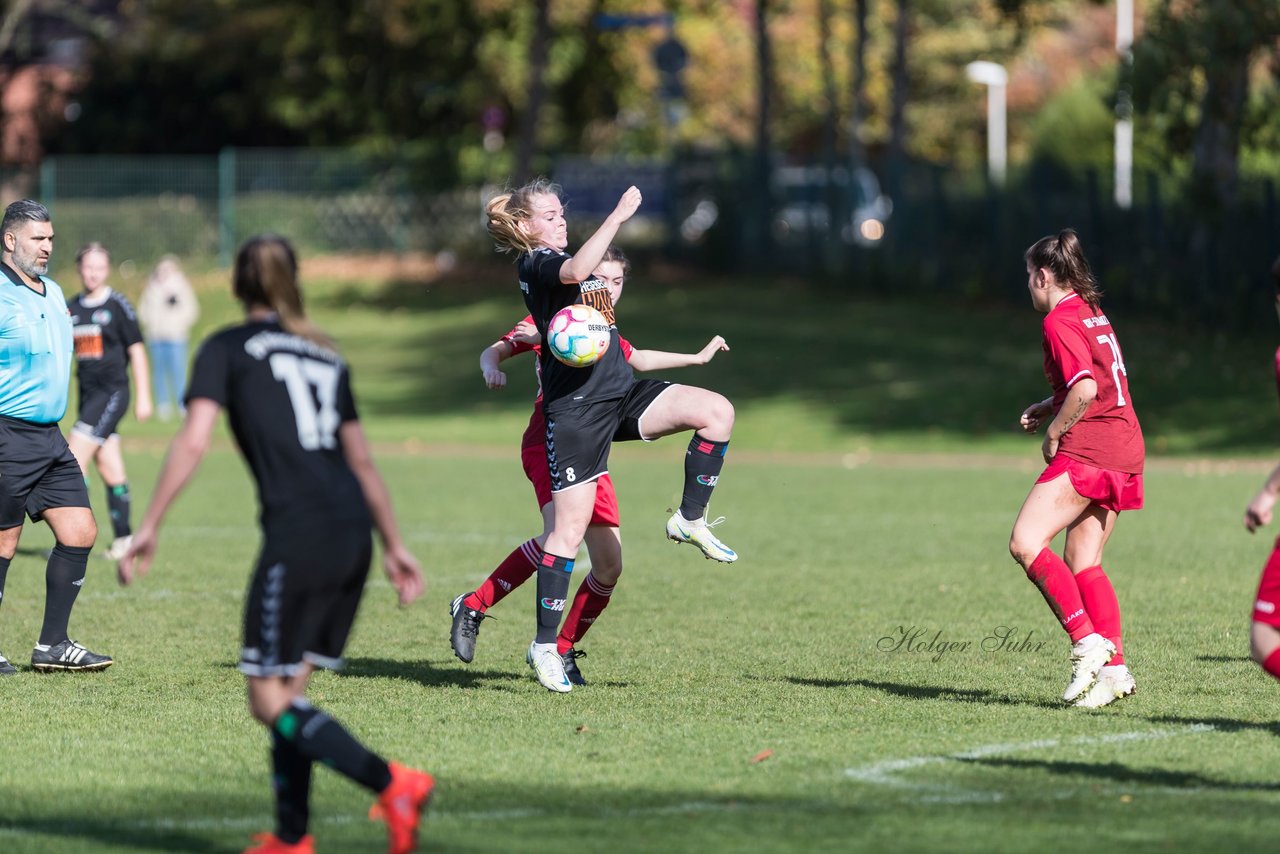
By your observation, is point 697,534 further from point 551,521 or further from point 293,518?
point 293,518

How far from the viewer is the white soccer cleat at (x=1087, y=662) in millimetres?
8016

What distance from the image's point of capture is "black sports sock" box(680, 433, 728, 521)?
8.58 meters

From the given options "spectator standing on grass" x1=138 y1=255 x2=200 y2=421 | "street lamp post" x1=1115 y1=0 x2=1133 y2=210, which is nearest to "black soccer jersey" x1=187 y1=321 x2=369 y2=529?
"spectator standing on grass" x1=138 y1=255 x2=200 y2=421

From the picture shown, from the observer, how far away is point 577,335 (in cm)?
805

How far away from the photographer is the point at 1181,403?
84.1 feet

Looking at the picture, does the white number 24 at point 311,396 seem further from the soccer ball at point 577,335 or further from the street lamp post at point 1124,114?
the street lamp post at point 1124,114

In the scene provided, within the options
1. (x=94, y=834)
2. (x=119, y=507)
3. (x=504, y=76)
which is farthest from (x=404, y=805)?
(x=504, y=76)

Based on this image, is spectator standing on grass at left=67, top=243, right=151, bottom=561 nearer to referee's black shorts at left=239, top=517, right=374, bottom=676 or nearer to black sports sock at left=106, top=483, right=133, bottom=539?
black sports sock at left=106, top=483, right=133, bottom=539

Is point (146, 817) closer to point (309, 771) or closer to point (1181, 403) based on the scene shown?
point (309, 771)

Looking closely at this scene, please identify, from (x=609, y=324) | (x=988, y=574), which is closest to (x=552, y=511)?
(x=609, y=324)

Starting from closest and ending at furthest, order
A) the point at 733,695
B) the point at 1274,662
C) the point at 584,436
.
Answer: the point at 1274,662
the point at 584,436
the point at 733,695

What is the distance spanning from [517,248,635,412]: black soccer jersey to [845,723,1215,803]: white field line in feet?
7.47

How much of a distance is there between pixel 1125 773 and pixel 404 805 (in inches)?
109

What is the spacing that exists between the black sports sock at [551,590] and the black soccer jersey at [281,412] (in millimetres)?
2891
